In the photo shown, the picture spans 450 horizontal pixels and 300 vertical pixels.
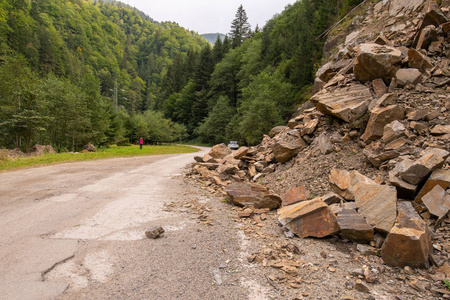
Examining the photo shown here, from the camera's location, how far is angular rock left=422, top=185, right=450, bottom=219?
4.27 m

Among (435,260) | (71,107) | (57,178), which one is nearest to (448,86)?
(435,260)

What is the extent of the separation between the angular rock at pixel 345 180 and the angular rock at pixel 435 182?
2.88 ft

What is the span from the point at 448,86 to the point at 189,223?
856cm

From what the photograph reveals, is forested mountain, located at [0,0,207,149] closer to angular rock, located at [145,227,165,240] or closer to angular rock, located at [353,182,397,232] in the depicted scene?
angular rock, located at [145,227,165,240]

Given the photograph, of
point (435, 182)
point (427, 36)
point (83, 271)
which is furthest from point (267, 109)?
point (83, 271)

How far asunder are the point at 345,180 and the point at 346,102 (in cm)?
362

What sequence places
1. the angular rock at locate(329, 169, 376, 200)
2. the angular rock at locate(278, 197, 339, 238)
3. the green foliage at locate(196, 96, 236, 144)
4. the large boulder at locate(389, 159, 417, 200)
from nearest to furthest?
the angular rock at locate(278, 197, 339, 238)
the large boulder at locate(389, 159, 417, 200)
the angular rock at locate(329, 169, 376, 200)
the green foliage at locate(196, 96, 236, 144)

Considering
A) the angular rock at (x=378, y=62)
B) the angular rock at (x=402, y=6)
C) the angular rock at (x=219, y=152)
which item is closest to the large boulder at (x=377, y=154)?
the angular rock at (x=378, y=62)

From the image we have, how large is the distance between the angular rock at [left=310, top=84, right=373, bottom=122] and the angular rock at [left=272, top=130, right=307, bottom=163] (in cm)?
158

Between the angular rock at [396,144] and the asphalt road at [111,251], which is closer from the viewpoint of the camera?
the asphalt road at [111,251]

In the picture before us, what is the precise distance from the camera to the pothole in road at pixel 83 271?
312 centimetres

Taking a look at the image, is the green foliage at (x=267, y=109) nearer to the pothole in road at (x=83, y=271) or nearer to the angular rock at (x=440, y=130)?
the angular rock at (x=440, y=130)

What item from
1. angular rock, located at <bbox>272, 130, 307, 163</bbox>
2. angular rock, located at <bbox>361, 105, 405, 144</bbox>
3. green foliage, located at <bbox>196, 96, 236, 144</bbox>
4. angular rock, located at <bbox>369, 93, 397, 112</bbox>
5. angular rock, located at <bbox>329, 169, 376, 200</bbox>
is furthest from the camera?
green foliage, located at <bbox>196, 96, 236, 144</bbox>

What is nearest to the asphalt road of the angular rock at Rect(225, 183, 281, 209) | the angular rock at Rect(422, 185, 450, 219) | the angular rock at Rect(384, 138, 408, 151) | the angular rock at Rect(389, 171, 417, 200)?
the angular rock at Rect(225, 183, 281, 209)
